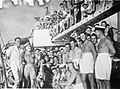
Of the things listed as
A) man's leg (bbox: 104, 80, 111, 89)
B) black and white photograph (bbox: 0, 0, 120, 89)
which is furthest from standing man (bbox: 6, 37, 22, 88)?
man's leg (bbox: 104, 80, 111, 89)

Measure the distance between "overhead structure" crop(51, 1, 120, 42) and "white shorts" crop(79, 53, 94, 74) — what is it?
24 centimetres

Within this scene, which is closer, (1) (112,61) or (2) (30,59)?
(1) (112,61)

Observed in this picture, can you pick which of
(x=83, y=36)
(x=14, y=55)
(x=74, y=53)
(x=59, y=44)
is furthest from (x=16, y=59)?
(x=83, y=36)

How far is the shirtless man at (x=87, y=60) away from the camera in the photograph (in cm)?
229

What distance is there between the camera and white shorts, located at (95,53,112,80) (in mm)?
2217

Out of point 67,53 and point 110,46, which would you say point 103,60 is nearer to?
point 110,46

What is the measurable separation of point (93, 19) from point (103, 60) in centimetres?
38

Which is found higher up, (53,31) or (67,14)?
(67,14)

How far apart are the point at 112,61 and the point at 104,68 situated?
3.8 inches

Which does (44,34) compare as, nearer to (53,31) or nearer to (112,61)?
(53,31)

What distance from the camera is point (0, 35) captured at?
8.58 ft

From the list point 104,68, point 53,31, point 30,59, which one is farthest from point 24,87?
point 104,68

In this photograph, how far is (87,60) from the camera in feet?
7.60

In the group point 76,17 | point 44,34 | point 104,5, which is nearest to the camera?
point 104,5
